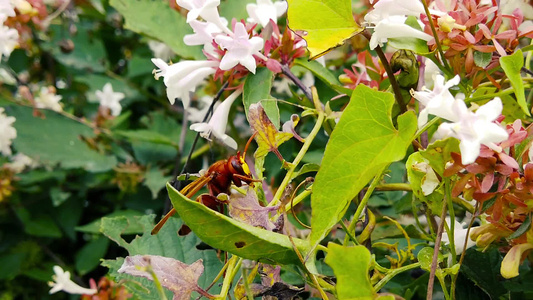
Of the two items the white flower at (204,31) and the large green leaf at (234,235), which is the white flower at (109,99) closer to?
the white flower at (204,31)

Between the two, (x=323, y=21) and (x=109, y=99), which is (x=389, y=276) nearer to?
(x=323, y=21)

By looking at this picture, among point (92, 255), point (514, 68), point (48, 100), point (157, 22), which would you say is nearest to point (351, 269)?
point (514, 68)

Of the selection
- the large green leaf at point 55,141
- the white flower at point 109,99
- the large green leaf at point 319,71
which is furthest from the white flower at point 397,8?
the white flower at point 109,99

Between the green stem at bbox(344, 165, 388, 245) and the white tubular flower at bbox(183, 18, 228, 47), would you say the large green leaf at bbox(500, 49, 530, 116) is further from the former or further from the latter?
the white tubular flower at bbox(183, 18, 228, 47)

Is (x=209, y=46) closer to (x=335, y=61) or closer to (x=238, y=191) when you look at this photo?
(x=238, y=191)

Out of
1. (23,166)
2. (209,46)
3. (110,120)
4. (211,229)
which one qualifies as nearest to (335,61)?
(209,46)
